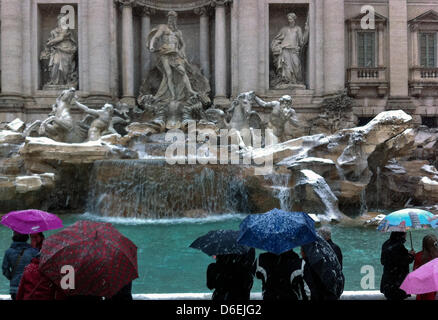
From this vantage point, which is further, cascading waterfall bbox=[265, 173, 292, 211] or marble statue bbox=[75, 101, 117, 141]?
marble statue bbox=[75, 101, 117, 141]

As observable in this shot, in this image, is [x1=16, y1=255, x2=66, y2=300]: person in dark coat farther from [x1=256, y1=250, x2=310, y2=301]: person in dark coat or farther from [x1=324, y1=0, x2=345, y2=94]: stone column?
[x1=324, y1=0, x2=345, y2=94]: stone column

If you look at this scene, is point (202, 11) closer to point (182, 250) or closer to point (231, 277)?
point (182, 250)

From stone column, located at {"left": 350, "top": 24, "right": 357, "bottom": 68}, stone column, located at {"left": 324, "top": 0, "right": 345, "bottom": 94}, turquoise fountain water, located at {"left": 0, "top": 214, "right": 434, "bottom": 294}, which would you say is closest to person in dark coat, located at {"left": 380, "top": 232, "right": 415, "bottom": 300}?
turquoise fountain water, located at {"left": 0, "top": 214, "right": 434, "bottom": 294}

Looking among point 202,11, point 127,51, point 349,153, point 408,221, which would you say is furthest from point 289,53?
point 408,221

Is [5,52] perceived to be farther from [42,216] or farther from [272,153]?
[42,216]

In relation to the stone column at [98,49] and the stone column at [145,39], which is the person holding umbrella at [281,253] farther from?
the stone column at [145,39]

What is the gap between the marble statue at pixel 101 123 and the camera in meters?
14.1

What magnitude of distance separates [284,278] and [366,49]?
16.8 metres

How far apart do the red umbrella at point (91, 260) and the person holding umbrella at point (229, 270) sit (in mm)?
676

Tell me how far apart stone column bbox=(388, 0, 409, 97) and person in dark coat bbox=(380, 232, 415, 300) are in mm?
15191

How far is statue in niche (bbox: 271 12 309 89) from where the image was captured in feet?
56.9

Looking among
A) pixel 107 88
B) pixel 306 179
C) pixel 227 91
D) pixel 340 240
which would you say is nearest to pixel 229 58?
pixel 227 91

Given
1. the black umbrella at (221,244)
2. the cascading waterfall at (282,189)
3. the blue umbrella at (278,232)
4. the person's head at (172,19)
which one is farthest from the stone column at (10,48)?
the blue umbrella at (278,232)

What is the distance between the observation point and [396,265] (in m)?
3.82
